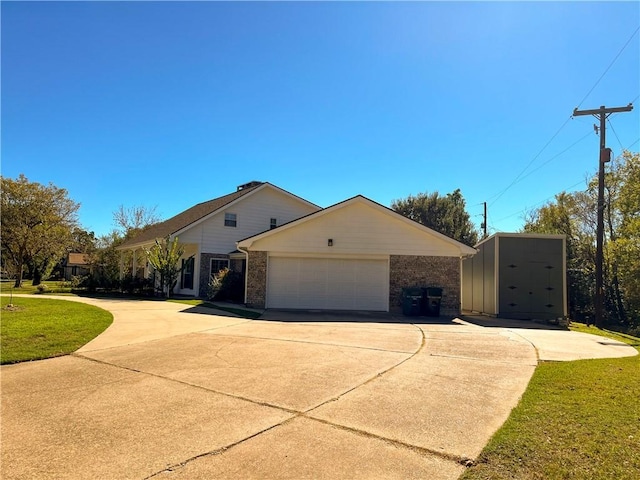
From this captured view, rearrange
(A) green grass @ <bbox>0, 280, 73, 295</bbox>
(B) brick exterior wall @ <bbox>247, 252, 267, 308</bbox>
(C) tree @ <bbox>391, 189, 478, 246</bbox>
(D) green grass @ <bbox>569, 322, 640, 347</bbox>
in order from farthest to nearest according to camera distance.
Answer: (C) tree @ <bbox>391, 189, 478, 246</bbox>, (A) green grass @ <bbox>0, 280, 73, 295</bbox>, (B) brick exterior wall @ <bbox>247, 252, 267, 308</bbox>, (D) green grass @ <bbox>569, 322, 640, 347</bbox>

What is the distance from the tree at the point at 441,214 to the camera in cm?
3766

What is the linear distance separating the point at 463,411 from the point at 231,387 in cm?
297

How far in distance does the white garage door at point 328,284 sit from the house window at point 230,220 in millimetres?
7437

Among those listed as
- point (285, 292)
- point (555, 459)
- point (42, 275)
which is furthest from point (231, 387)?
point (42, 275)

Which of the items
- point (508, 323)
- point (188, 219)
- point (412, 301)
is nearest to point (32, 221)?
point (188, 219)

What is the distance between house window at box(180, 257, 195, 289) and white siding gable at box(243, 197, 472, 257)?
8.64 meters

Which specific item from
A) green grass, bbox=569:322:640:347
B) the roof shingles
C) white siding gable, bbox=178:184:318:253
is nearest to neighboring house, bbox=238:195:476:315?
green grass, bbox=569:322:640:347

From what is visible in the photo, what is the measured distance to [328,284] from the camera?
1664cm

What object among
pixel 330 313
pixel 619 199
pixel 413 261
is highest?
pixel 619 199

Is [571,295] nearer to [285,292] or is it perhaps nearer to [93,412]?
[285,292]

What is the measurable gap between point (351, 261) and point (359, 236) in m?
1.10

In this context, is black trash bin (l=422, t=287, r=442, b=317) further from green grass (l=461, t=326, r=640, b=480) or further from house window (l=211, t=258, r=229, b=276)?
house window (l=211, t=258, r=229, b=276)

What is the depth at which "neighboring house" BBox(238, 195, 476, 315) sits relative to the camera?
16531 mm

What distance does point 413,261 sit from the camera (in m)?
16.8
